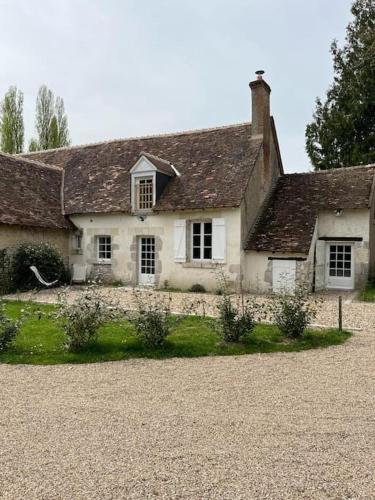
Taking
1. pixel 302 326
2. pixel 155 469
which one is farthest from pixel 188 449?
pixel 302 326

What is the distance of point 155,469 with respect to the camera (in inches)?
125

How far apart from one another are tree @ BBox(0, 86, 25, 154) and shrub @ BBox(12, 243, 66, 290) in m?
18.9

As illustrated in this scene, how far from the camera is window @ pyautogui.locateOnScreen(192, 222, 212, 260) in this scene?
47.4ft

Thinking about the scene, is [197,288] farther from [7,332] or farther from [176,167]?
[7,332]

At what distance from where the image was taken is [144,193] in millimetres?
15453

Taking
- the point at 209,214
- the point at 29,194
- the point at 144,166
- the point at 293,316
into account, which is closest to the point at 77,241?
the point at 29,194

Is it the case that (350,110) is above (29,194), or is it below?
above

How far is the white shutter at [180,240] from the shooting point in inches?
571

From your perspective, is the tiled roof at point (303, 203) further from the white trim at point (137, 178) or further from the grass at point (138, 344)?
the grass at point (138, 344)

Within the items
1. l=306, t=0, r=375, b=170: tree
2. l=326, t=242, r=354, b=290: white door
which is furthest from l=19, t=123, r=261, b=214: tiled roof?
l=306, t=0, r=375, b=170: tree

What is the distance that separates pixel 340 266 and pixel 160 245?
22.2 feet

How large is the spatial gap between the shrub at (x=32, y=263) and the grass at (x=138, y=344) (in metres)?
6.33

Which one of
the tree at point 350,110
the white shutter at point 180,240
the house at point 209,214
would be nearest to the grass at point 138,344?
the house at point 209,214

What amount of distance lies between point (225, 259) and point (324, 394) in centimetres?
916
